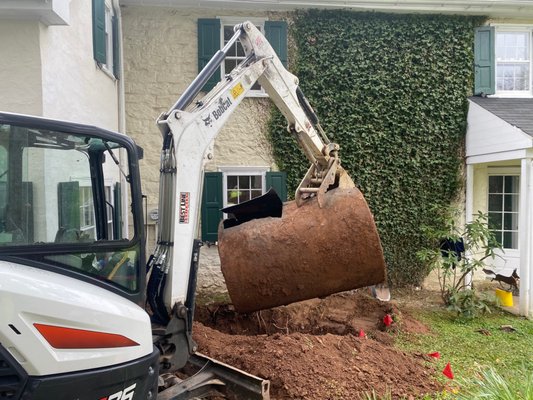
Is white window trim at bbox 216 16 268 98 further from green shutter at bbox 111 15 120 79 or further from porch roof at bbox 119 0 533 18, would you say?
green shutter at bbox 111 15 120 79

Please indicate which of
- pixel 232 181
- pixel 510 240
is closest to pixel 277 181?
pixel 232 181

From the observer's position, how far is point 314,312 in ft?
23.7

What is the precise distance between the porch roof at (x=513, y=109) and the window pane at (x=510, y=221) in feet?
7.87

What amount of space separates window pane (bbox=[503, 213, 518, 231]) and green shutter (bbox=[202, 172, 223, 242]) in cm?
641

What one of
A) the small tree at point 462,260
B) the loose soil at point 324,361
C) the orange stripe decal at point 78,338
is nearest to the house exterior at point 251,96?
the small tree at point 462,260

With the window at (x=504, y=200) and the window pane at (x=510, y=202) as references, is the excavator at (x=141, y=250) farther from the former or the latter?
the window pane at (x=510, y=202)

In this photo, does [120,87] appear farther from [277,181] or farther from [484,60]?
[484,60]

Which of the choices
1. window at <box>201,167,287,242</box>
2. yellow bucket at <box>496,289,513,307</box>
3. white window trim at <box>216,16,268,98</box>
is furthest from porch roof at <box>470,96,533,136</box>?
white window trim at <box>216,16,268,98</box>

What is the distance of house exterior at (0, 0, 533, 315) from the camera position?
820 centimetres

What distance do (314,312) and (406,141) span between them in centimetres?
423

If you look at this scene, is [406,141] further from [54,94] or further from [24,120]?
[24,120]

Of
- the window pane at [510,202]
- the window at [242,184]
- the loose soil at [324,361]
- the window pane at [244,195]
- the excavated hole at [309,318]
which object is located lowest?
the excavated hole at [309,318]

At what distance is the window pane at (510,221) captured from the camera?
9.84 m

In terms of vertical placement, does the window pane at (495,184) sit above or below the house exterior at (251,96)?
below
